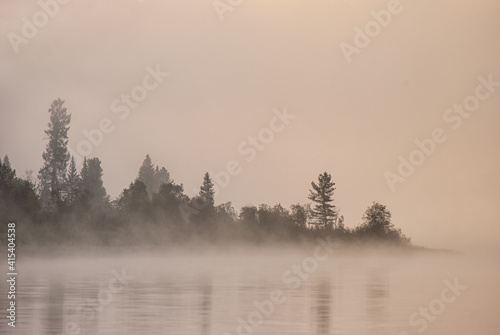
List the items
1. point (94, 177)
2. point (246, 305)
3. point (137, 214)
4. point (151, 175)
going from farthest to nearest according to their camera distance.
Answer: point (151, 175) < point (94, 177) < point (137, 214) < point (246, 305)

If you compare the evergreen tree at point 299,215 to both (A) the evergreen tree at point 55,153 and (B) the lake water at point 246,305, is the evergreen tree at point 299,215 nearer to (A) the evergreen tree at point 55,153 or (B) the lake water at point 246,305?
(A) the evergreen tree at point 55,153

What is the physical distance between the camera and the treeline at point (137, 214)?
102562 millimetres

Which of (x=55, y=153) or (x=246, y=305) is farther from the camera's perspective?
(x=55, y=153)

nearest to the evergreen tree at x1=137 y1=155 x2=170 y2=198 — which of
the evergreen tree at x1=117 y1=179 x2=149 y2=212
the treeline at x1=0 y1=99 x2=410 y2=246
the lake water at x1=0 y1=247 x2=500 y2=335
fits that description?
the treeline at x1=0 y1=99 x2=410 y2=246

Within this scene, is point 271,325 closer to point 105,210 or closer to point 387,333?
point 387,333

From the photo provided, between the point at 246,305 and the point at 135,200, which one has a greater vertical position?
the point at 135,200

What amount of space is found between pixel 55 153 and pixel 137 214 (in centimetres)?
2213

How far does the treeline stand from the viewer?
10256 cm

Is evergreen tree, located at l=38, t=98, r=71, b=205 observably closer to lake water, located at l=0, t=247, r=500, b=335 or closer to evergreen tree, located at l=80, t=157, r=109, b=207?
evergreen tree, located at l=80, t=157, r=109, b=207

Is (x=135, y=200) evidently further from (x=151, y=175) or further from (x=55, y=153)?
(x=151, y=175)

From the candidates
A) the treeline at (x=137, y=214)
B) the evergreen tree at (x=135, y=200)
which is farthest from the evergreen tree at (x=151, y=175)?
A: the evergreen tree at (x=135, y=200)

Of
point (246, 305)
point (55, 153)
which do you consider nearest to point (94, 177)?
point (55, 153)

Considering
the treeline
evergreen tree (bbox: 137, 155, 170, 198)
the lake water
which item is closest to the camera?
the lake water

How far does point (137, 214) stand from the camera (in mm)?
121938
